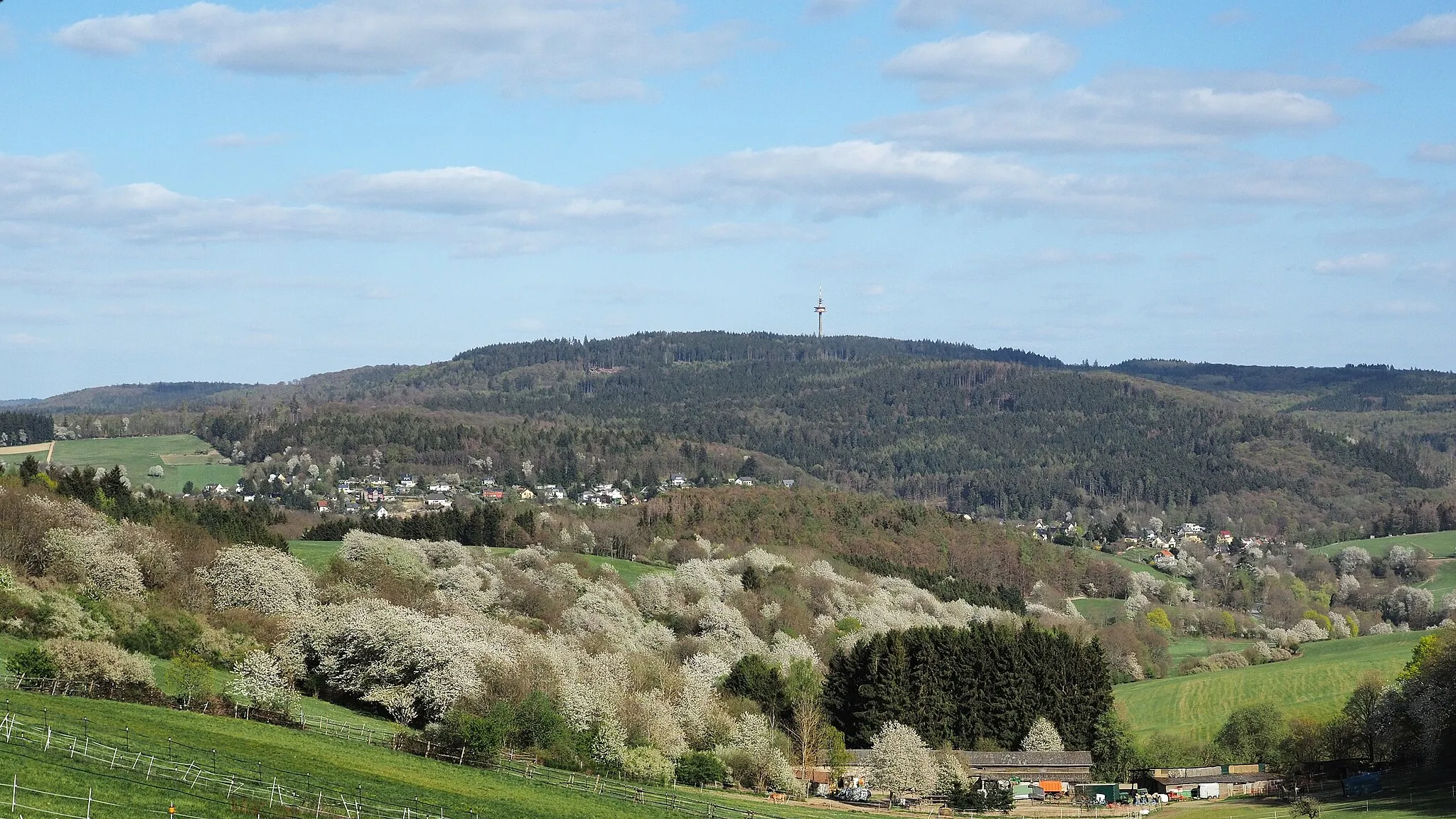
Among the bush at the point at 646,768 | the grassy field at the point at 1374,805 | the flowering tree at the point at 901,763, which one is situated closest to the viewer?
the grassy field at the point at 1374,805

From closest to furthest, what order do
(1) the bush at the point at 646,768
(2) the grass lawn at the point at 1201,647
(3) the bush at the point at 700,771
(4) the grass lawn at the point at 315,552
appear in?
(1) the bush at the point at 646,768
(3) the bush at the point at 700,771
(4) the grass lawn at the point at 315,552
(2) the grass lawn at the point at 1201,647

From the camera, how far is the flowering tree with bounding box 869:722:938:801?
77375 millimetres

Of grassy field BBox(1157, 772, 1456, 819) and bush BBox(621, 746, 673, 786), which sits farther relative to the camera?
A: bush BBox(621, 746, 673, 786)

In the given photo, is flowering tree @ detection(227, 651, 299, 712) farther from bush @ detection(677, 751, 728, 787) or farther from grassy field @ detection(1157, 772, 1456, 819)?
grassy field @ detection(1157, 772, 1456, 819)

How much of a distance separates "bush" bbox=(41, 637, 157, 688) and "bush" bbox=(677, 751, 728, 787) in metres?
23.5

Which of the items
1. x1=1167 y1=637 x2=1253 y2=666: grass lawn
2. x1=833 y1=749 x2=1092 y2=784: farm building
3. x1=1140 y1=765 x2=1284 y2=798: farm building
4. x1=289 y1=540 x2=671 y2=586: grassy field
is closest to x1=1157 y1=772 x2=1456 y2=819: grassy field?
x1=1140 y1=765 x2=1284 y2=798: farm building

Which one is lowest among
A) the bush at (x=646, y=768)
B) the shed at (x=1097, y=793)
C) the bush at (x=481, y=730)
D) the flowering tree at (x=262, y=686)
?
the shed at (x=1097, y=793)

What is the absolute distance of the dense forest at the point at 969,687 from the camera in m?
90.2

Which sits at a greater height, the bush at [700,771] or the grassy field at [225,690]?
the grassy field at [225,690]

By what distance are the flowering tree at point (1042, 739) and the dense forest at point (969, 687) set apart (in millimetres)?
1136

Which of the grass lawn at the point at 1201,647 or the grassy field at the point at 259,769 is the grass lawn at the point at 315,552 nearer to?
the grassy field at the point at 259,769

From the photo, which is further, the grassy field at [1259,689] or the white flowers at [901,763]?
the grassy field at [1259,689]

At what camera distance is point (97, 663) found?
58.6 meters

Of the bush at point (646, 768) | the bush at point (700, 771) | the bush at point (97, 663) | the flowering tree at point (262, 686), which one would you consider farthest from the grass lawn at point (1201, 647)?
the bush at point (97, 663)
